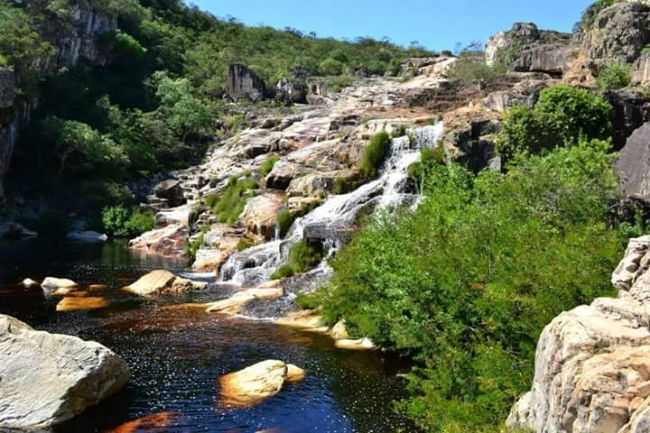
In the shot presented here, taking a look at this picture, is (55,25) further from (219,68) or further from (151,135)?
(219,68)

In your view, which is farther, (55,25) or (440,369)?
(55,25)

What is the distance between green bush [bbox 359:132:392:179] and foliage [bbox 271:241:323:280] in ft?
30.0

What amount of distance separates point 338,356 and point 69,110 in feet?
199

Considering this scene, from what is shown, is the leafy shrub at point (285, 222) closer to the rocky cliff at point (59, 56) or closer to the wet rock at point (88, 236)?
the wet rock at point (88, 236)

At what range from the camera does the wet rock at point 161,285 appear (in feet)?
107

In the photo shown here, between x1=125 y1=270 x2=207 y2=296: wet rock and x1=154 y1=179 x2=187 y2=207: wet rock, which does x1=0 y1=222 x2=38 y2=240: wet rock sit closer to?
x1=154 y1=179 x2=187 y2=207: wet rock

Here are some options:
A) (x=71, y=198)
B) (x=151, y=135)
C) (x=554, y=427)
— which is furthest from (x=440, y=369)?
(x=151, y=135)

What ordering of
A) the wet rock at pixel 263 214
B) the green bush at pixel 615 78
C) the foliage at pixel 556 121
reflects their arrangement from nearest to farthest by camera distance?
the foliage at pixel 556 121
the wet rock at pixel 263 214
the green bush at pixel 615 78

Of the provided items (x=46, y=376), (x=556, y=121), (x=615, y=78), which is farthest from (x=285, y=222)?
(x=46, y=376)

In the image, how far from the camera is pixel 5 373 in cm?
1605

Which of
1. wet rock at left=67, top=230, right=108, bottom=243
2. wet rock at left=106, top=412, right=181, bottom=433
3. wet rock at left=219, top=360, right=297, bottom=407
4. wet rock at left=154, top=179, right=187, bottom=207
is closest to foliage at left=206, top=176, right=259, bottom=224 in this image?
wet rock at left=154, top=179, right=187, bottom=207

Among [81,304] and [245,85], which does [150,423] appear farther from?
[245,85]

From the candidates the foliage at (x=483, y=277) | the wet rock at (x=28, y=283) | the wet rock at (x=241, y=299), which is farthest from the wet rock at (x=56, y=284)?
the foliage at (x=483, y=277)

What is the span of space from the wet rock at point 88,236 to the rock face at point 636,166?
43.8 meters
